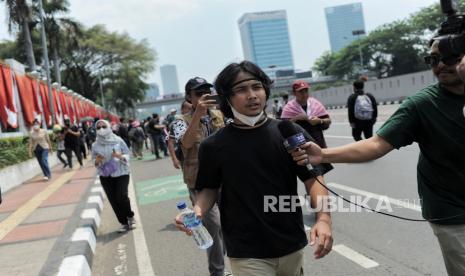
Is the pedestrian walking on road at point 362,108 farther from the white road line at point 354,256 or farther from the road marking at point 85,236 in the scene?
the road marking at point 85,236

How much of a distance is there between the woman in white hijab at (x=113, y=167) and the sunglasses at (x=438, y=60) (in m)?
5.16

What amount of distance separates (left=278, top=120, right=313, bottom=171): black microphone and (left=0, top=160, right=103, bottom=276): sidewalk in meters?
3.36

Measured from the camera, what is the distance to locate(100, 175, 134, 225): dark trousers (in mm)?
6988

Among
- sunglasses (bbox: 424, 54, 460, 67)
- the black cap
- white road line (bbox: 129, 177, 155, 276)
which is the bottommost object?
white road line (bbox: 129, 177, 155, 276)

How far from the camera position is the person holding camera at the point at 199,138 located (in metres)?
4.12

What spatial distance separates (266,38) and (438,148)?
146m

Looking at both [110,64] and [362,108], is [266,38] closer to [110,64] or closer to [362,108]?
[110,64]

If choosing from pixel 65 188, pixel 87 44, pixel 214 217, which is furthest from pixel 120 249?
pixel 87 44

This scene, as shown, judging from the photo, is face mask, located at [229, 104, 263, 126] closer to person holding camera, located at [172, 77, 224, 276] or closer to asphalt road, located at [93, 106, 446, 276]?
person holding camera, located at [172, 77, 224, 276]

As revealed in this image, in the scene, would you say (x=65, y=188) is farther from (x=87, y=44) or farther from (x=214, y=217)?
(x=87, y=44)

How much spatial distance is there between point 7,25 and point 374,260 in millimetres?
26759

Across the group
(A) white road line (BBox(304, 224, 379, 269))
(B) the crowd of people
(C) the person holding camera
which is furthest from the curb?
(B) the crowd of people

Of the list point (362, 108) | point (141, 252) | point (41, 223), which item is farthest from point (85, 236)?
point (362, 108)

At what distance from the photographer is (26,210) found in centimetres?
901
